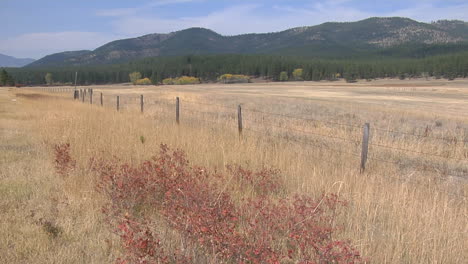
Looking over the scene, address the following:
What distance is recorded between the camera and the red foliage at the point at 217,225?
318cm

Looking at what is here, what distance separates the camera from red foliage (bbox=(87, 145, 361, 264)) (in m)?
3.18

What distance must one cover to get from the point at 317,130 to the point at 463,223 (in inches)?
375

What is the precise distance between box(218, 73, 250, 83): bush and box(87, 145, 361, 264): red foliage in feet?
492

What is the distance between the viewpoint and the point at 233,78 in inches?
6181

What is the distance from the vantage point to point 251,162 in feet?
23.0

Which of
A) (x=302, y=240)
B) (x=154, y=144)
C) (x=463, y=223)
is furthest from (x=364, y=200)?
(x=154, y=144)

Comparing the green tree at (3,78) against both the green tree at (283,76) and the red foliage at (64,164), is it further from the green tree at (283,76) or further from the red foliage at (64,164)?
the red foliage at (64,164)

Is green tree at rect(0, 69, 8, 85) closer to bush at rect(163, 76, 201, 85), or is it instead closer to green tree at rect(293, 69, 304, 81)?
bush at rect(163, 76, 201, 85)

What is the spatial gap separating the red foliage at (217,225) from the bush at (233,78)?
492 feet

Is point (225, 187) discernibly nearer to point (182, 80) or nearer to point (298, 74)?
point (182, 80)

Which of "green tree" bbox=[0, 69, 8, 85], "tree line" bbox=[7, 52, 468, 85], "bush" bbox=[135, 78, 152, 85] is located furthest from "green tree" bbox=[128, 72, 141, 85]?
"green tree" bbox=[0, 69, 8, 85]

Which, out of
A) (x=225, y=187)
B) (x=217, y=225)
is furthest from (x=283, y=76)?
(x=217, y=225)

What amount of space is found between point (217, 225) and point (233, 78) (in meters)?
156

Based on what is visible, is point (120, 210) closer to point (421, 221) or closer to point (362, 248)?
point (362, 248)
